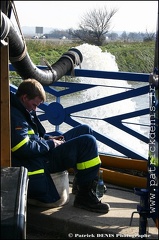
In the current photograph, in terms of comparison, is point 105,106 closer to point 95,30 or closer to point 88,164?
point 88,164

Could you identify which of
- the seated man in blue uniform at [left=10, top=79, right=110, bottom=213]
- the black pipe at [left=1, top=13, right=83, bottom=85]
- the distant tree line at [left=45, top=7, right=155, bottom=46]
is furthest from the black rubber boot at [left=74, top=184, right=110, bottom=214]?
the distant tree line at [left=45, top=7, right=155, bottom=46]

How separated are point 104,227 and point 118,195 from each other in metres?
0.91

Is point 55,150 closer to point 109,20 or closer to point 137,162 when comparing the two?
point 137,162

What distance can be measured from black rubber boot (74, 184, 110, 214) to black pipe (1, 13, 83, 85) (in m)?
1.35

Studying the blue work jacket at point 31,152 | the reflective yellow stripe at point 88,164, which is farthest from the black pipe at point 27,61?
the reflective yellow stripe at point 88,164

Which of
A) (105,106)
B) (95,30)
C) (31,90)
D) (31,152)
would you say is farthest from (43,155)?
(95,30)

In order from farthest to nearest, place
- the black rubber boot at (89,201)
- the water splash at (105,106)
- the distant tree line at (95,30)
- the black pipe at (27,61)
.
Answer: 1. the distant tree line at (95,30)
2. the water splash at (105,106)
3. the black rubber boot at (89,201)
4. the black pipe at (27,61)

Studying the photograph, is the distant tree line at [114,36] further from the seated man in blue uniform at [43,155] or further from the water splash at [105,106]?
the seated man in blue uniform at [43,155]

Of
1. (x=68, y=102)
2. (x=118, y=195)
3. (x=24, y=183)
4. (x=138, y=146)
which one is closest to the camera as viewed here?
(x=24, y=183)

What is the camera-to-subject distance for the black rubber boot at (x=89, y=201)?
458 centimetres

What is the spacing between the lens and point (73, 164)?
14.8 ft

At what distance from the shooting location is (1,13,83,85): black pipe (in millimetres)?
4023

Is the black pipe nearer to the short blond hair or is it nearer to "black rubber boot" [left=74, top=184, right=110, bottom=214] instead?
the short blond hair

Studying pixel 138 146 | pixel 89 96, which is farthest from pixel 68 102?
pixel 138 146
